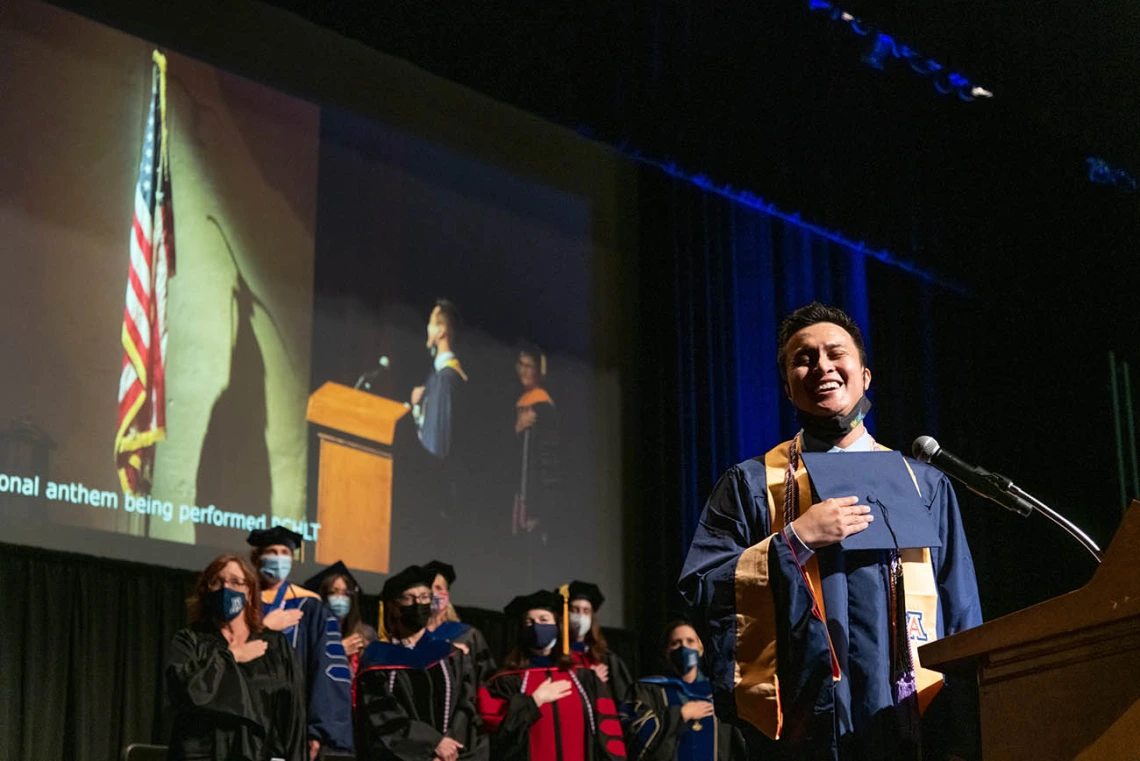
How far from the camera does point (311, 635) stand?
5.99 metres

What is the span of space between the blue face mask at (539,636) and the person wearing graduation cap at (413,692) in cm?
48

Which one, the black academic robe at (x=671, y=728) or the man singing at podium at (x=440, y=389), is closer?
the black academic robe at (x=671, y=728)

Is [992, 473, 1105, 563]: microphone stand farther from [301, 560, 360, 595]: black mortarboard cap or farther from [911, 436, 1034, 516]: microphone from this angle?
[301, 560, 360, 595]: black mortarboard cap

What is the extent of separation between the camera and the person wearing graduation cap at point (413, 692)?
596 centimetres

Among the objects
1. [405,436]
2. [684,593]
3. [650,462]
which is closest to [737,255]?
[650,462]

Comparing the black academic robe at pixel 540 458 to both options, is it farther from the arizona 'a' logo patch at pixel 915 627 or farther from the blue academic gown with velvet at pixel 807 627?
the arizona 'a' logo patch at pixel 915 627

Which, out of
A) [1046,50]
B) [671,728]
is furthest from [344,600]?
[1046,50]

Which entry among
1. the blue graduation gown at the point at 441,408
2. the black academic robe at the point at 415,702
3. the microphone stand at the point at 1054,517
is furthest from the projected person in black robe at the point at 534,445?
the microphone stand at the point at 1054,517

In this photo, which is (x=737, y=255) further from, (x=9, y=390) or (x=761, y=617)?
(x=761, y=617)

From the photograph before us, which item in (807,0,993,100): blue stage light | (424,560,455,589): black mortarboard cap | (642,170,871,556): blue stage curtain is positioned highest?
(807,0,993,100): blue stage light

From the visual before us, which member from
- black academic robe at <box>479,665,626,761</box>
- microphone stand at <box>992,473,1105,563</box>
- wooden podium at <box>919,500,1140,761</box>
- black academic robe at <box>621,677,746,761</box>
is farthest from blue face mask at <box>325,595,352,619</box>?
wooden podium at <box>919,500,1140,761</box>

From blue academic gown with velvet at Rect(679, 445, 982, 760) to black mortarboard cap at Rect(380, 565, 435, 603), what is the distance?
13.1 ft

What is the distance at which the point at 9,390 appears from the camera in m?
5.99

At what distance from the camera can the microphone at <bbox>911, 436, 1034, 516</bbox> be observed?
90.0 inches
